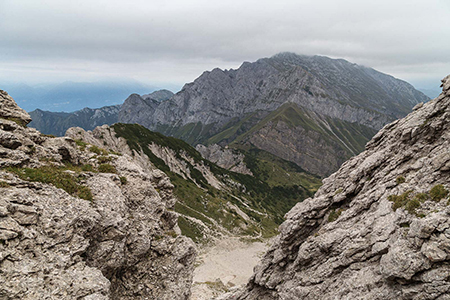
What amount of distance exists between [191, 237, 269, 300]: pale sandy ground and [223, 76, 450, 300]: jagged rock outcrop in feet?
80.3

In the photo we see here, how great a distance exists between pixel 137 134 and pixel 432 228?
160 metres

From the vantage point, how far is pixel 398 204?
19406mm

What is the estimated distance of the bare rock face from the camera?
19734 millimetres

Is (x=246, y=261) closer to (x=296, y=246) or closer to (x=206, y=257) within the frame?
(x=206, y=257)

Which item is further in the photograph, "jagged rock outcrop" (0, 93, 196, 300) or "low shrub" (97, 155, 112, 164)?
"low shrub" (97, 155, 112, 164)

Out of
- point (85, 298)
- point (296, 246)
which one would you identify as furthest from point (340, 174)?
point (85, 298)

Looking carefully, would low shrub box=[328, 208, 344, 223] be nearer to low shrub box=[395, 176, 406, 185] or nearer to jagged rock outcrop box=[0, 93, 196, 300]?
low shrub box=[395, 176, 406, 185]

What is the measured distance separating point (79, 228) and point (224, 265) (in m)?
72.8

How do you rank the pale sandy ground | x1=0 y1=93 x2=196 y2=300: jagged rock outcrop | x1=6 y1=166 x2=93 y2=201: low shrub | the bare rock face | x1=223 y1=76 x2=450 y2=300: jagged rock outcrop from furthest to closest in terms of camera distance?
the pale sandy ground, the bare rock face, x1=6 y1=166 x2=93 y2=201: low shrub, x1=223 y1=76 x2=450 y2=300: jagged rock outcrop, x1=0 y1=93 x2=196 y2=300: jagged rock outcrop

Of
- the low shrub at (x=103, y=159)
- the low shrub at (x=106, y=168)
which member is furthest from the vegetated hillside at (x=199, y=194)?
the low shrub at (x=106, y=168)

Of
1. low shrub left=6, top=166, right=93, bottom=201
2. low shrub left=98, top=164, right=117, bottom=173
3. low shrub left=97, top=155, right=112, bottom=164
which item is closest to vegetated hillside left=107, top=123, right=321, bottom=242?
→ low shrub left=97, top=155, right=112, bottom=164

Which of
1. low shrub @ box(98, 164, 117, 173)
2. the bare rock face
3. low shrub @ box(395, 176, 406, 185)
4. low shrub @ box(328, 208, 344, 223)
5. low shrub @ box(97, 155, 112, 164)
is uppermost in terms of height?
the bare rock face

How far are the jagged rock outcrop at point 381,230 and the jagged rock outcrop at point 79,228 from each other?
13021 millimetres

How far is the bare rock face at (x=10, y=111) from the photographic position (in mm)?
19734
